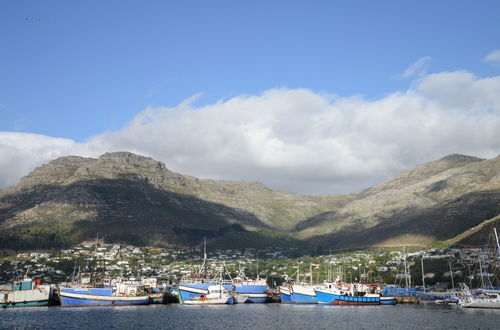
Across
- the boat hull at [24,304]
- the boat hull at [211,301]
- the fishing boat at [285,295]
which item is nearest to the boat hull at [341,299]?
the fishing boat at [285,295]

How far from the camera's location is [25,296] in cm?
15112

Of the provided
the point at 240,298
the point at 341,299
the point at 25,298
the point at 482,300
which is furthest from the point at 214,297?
the point at 482,300

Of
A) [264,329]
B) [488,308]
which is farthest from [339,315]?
[488,308]

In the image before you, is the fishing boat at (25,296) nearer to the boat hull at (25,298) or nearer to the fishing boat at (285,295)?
the boat hull at (25,298)

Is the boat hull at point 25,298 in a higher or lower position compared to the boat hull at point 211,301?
higher

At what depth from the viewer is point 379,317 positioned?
11794cm

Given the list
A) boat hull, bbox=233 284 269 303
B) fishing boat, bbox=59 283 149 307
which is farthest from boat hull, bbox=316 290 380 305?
fishing boat, bbox=59 283 149 307

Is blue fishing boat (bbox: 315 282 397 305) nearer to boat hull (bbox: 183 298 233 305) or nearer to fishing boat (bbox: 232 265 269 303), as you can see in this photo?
fishing boat (bbox: 232 265 269 303)

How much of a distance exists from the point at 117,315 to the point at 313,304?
68670 millimetres

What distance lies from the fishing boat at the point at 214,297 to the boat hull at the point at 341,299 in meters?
29.8

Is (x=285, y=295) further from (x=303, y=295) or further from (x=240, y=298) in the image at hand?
(x=240, y=298)

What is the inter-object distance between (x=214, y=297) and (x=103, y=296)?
35.1 meters

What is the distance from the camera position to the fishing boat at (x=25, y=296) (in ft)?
494

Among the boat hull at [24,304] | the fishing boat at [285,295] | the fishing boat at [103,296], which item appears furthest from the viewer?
the fishing boat at [285,295]
